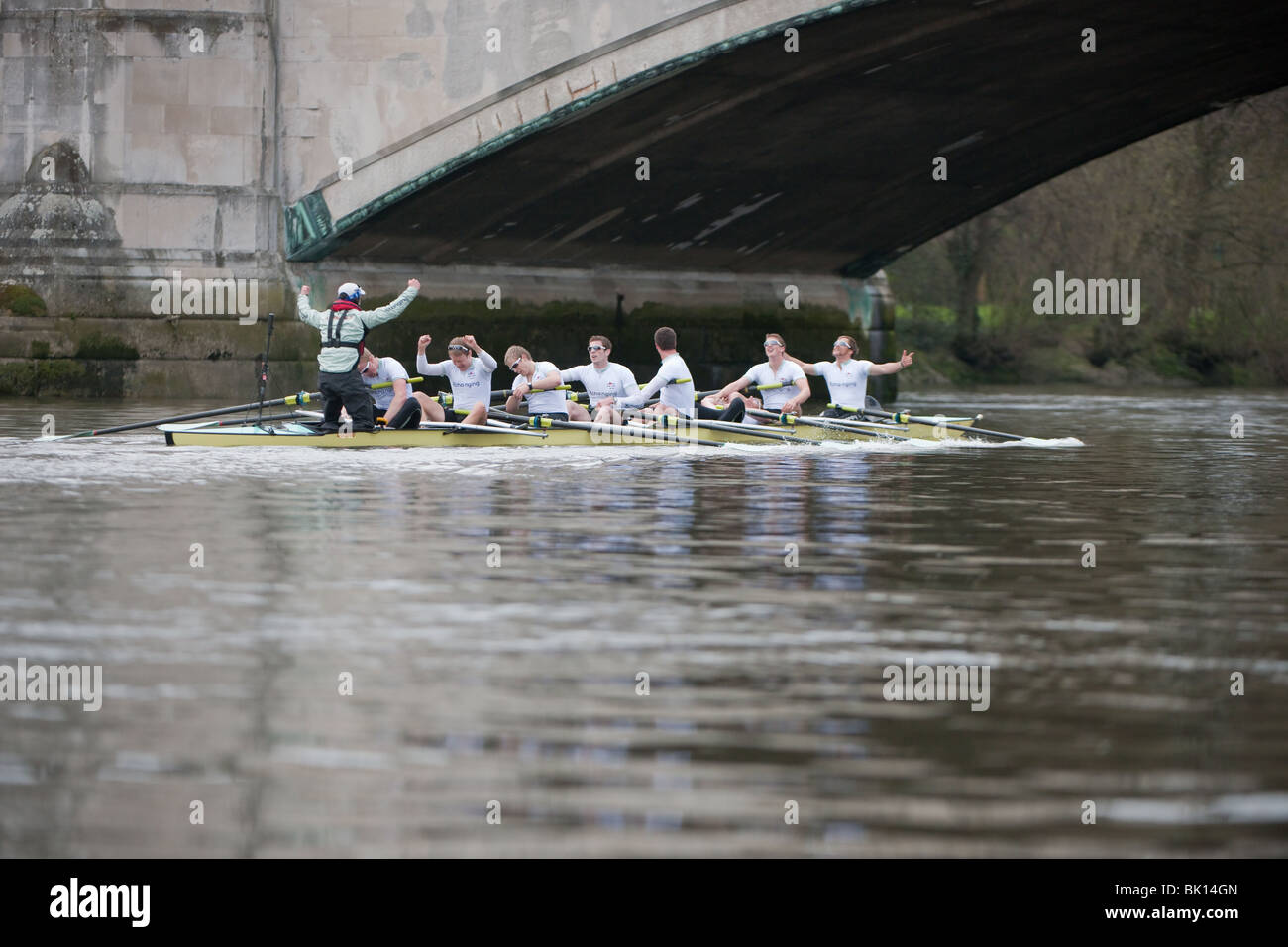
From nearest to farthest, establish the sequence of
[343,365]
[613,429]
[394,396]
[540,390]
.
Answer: [343,365]
[394,396]
[613,429]
[540,390]

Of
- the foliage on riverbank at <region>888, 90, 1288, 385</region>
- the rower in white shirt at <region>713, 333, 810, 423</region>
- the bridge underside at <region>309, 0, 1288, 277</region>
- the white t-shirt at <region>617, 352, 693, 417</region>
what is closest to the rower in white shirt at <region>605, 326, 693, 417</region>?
the white t-shirt at <region>617, 352, 693, 417</region>

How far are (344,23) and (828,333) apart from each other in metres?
10.6

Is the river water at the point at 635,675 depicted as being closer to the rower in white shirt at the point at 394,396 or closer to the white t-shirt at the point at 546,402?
the rower in white shirt at the point at 394,396

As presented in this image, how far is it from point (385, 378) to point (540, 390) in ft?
4.79

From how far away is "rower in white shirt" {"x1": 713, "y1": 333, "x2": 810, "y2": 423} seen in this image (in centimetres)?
2031

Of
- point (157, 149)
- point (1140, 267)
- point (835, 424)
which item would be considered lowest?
point (835, 424)

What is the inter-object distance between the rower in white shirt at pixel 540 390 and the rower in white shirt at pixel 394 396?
83cm

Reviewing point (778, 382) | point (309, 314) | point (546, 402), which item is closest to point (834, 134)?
point (778, 382)

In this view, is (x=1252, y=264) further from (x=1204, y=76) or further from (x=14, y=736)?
(x=14, y=736)

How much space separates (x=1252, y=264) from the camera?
40.1 meters

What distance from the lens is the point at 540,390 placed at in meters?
19.0

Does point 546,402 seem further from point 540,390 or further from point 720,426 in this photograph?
point 720,426

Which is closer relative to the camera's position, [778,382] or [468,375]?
[468,375]
